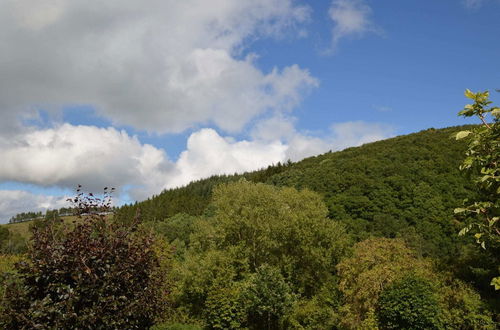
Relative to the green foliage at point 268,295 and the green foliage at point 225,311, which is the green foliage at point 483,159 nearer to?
the green foliage at point 268,295

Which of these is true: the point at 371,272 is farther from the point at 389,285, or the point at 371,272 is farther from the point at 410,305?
the point at 410,305

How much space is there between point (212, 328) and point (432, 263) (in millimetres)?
12203

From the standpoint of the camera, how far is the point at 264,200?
90.9 ft

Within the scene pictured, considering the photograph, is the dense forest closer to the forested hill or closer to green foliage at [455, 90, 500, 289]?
the forested hill

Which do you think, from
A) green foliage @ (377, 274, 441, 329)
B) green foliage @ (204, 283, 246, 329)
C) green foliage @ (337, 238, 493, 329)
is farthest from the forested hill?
green foliage @ (204, 283, 246, 329)

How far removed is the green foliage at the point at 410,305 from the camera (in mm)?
15508

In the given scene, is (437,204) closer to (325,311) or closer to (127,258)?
(325,311)

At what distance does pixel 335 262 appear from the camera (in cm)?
2728

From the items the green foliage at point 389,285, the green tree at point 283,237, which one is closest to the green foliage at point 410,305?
the green foliage at point 389,285

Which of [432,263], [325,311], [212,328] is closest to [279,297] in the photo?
[325,311]

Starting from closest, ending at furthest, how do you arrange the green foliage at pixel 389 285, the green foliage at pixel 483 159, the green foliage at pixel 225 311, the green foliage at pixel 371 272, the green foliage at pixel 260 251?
the green foliage at pixel 483 159
the green foliage at pixel 389 285
the green foliage at pixel 371 272
the green foliage at pixel 225 311
the green foliage at pixel 260 251

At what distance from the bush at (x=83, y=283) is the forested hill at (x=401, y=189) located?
31311mm

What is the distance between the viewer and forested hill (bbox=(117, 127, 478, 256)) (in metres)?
38.6

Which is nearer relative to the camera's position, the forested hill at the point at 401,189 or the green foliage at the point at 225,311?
the green foliage at the point at 225,311
